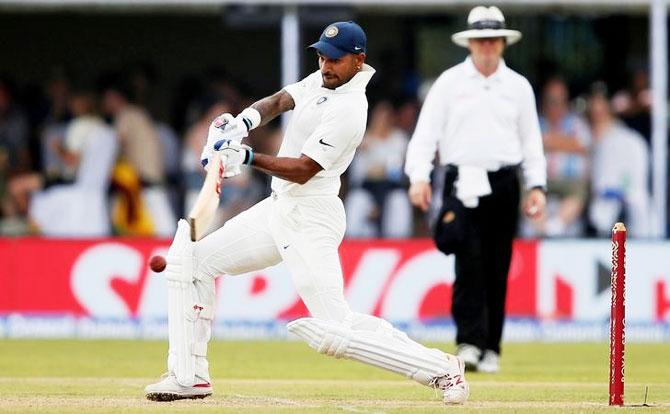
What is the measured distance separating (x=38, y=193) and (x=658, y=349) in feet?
21.0

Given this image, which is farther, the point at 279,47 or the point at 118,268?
the point at 279,47

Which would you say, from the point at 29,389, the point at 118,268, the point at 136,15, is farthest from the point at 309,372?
the point at 136,15

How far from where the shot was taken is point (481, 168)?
10.3 meters

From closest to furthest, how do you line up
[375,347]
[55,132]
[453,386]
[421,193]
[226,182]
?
[375,347] < [453,386] < [421,193] < [226,182] < [55,132]

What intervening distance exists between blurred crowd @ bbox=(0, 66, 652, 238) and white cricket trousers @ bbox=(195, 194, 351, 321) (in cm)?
782

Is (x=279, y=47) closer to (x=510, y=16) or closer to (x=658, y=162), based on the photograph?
(x=510, y=16)

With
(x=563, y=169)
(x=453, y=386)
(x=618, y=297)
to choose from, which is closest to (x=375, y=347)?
(x=453, y=386)

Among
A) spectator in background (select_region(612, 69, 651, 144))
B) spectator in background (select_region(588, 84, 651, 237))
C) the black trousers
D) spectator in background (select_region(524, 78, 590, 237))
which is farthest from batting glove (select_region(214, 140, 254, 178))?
spectator in background (select_region(612, 69, 651, 144))

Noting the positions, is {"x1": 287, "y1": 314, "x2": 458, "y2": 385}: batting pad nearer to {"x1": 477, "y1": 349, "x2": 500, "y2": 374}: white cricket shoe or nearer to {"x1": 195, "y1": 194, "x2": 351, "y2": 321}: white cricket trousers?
{"x1": 195, "y1": 194, "x2": 351, "y2": 321}: white cricket trousers

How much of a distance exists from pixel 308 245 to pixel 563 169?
8.49 meters

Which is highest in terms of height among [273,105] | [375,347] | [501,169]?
[273,105]

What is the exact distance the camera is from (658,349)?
12.9 metres

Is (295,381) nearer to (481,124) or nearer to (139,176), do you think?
(481,124)

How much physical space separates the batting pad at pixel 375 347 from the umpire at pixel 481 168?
2.62 metres
